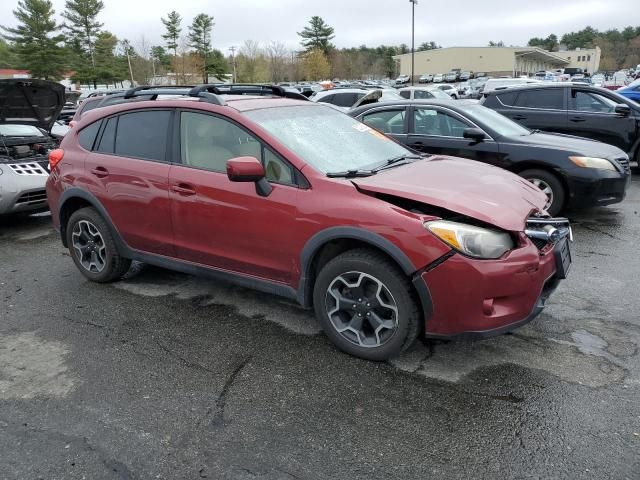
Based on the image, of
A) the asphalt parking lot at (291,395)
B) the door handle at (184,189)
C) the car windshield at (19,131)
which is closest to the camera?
the asphalt parking lot at (291,395)

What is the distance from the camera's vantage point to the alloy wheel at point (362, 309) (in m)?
3.16

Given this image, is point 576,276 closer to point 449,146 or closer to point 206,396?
point 449,146

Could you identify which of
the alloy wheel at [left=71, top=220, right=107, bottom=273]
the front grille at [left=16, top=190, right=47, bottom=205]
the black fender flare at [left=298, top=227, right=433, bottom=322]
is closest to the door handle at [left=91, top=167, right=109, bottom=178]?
the alloy wheel at [left=71, top=220, right=107, bottom=273]

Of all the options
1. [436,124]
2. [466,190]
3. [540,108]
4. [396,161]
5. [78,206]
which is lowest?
Result: [78,206]

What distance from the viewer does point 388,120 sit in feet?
24.6

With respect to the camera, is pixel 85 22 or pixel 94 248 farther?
pixel 85 22

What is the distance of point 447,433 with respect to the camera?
2.62m

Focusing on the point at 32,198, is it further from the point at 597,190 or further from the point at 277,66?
the point at 277,66

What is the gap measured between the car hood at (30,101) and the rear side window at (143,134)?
3255mm

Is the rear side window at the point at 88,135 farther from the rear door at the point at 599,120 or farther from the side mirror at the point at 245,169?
the rear door at the point at 599,120

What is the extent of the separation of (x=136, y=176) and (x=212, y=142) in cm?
79

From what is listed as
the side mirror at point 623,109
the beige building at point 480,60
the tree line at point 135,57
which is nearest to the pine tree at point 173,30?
the tree line at point 135,57

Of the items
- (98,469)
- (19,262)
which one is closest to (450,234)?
(98,469)

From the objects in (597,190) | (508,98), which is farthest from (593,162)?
(508,98)
